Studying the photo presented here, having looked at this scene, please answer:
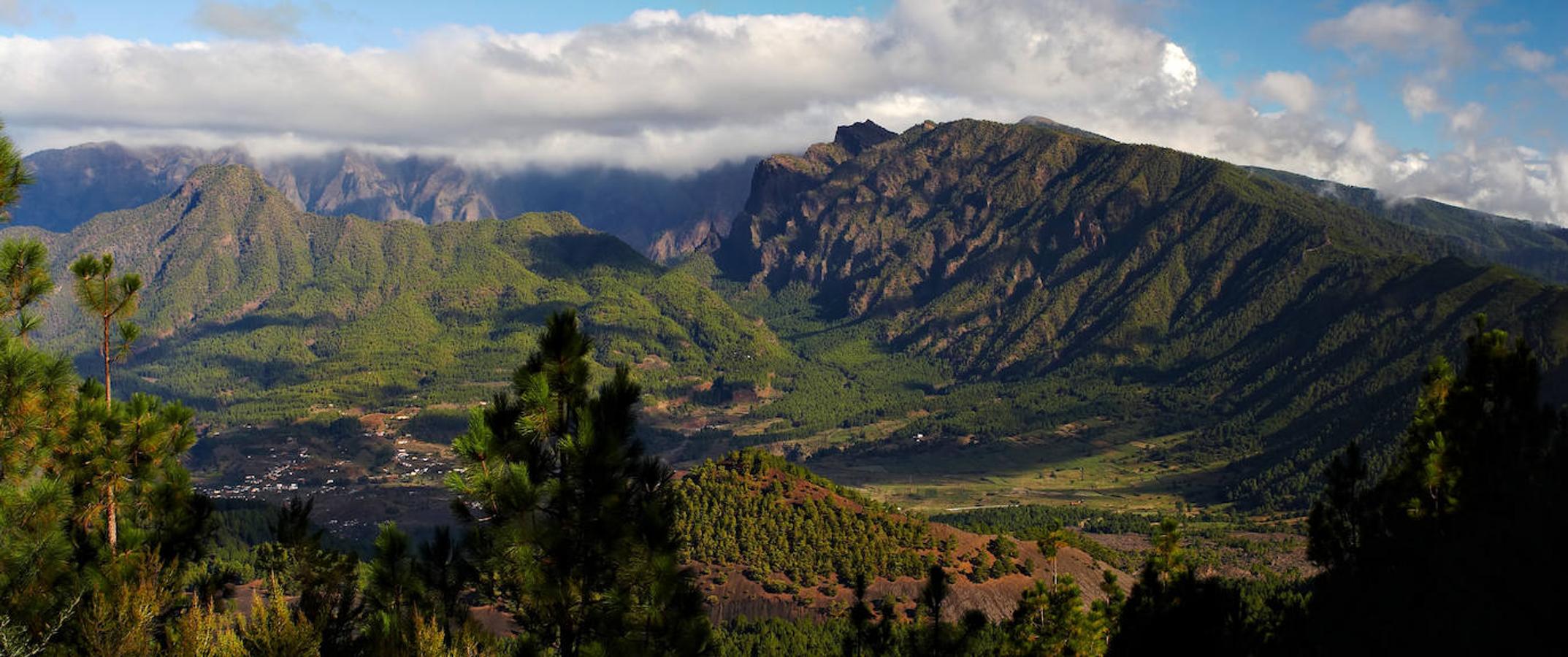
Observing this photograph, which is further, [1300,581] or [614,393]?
[1300,581]

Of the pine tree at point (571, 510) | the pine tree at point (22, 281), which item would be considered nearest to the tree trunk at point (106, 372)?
the pine tree at point (22, 281)

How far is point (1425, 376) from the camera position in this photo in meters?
54.0

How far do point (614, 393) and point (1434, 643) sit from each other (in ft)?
83.0

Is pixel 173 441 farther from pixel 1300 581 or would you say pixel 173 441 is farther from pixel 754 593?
pixel 1300 581

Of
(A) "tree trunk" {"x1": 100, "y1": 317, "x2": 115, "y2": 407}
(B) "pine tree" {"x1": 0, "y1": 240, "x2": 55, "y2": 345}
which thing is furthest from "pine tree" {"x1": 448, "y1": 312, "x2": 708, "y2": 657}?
(B) "pine tree" {"x1": 0, "y1": 240, "x2": 55, "y2": 345}

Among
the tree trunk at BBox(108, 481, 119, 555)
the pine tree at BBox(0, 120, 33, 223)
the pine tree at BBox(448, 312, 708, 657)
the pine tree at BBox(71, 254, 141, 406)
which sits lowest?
the tree trunk at BBox(108, 481, 119, 555)

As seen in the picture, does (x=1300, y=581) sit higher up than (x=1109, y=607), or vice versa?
(x=1109, y=607)

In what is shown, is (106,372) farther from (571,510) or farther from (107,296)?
(571,510)

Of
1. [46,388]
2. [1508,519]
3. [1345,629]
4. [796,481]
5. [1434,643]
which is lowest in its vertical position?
[796,481]

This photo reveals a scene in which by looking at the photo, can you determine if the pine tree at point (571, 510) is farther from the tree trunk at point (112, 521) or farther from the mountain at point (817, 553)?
the mountain at point (817, 553)

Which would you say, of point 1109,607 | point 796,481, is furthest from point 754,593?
point 1109,607

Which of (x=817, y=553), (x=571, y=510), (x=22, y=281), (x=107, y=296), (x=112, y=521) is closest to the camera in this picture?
(x=571, y=510)

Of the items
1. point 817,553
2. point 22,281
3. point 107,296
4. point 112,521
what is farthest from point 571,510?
point 817,553

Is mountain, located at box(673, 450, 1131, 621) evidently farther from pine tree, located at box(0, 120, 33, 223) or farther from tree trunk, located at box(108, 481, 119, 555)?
pine tree, located at box(0, 120, 33, 223)
